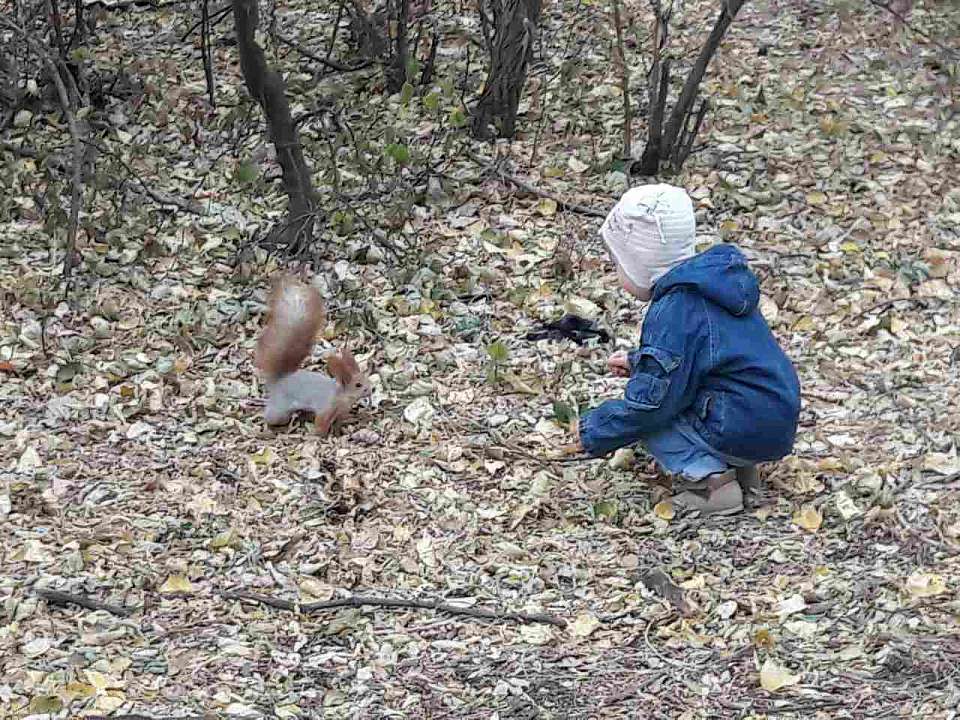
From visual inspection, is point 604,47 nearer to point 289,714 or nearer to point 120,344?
point 120,344

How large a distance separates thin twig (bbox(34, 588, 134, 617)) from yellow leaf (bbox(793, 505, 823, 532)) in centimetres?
171

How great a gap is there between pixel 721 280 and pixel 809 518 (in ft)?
2.21

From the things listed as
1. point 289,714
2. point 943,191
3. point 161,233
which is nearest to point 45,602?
point 289,714

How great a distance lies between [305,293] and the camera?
404cm

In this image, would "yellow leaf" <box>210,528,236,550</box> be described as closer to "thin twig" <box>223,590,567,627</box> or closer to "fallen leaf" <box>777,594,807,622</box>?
"thin twig" <box>223,590,567,627</box>

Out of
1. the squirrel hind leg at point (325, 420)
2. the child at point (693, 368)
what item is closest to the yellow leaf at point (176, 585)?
the squirrel hind leg at point (325, 420)

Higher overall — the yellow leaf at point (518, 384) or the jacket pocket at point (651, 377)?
the jacket pocket at point (651, 377)

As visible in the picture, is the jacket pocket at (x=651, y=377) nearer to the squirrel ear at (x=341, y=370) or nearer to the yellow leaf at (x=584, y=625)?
the yellow leaf at (x=584, y=625)

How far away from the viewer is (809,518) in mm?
3701

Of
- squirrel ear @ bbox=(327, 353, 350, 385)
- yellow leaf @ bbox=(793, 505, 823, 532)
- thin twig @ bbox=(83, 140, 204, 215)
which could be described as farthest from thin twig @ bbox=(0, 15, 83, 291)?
yellow leaf @ bbox=(793, 505, 823, 532)

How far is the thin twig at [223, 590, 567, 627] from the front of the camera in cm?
340

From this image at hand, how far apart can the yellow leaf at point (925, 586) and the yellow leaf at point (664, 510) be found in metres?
0.64

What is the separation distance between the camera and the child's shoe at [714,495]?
12.1 feet

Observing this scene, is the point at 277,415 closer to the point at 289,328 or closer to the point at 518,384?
the point at 289,328
